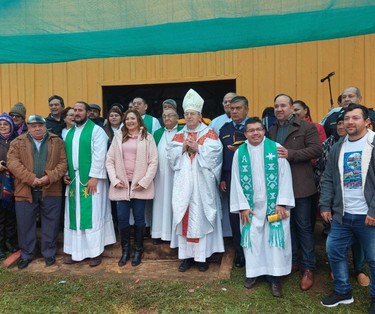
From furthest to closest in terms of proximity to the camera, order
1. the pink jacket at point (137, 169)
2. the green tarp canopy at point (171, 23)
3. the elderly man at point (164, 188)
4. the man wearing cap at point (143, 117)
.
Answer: the man wearing cap at point (143, 117) < the elderly man at point (164, 188) < the pink jacket at point (137, 169) < the green tarp canopy at point (171, 23)

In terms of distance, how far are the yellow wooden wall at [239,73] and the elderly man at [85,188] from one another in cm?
274

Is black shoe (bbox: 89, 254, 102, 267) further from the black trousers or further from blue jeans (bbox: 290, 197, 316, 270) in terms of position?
blue jeans (bbox: 290, 197, 316, 270)

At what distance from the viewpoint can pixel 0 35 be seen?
300cm

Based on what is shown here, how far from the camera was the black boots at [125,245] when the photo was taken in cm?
423

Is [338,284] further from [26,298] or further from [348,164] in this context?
[26,298]

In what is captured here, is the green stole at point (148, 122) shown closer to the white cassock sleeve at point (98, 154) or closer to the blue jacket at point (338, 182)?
the white cassock sleeve at point (98, 154)

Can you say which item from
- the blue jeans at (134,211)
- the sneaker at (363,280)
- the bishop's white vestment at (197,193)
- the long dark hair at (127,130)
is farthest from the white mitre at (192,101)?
the sneaker at (363,280)

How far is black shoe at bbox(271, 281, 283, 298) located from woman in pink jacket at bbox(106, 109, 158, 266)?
62.3 inches

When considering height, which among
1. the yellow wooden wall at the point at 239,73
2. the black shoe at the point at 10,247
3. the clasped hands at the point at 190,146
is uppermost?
the yellow wooden wall at the point at 239,73

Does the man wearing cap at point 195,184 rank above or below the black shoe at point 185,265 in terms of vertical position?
above

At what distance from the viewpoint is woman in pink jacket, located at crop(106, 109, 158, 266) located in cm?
406

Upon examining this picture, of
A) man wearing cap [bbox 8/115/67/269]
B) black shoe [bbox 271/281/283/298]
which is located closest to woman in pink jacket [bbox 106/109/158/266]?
man wearing cap [bbox 8/115/67/269]

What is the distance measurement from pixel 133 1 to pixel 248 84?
12.8 ft

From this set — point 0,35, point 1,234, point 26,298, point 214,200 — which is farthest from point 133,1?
point 1,234
